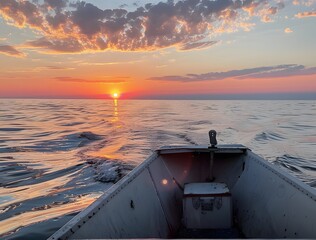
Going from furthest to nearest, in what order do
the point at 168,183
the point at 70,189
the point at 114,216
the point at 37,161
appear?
the point at 37,161, the point at 70,189, the point at 168,183, the point at 114,216

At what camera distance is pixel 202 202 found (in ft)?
17.5

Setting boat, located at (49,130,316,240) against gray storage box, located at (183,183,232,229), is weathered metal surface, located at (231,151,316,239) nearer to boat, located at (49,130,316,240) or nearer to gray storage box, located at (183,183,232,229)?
boat, located at (49,130,316,240)

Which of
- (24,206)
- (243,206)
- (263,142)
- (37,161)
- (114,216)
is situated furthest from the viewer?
(263,142)

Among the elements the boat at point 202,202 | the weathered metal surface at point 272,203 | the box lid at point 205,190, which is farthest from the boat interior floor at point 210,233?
the box lid at point 205,190

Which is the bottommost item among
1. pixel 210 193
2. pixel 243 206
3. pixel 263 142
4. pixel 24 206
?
pixel 263 142

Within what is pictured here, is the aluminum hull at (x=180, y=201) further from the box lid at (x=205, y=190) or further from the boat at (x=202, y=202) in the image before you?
the box lid at (x=205, y=190)

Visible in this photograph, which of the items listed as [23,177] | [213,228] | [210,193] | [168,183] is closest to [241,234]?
[213,228]

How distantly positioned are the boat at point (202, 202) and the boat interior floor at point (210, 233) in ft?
0.06

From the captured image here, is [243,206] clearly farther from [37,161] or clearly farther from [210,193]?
[37,161]

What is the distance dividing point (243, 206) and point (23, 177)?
308 inches

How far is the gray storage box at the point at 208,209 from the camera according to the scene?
17.3 ft

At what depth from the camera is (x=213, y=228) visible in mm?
5324

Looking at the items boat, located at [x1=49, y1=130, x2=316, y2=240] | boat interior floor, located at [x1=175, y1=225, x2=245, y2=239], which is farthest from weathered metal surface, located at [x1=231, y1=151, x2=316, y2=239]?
boat interior floor, located at [x1=175, y1=225, x2=245, y2=239]

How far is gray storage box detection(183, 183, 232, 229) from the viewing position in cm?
528
